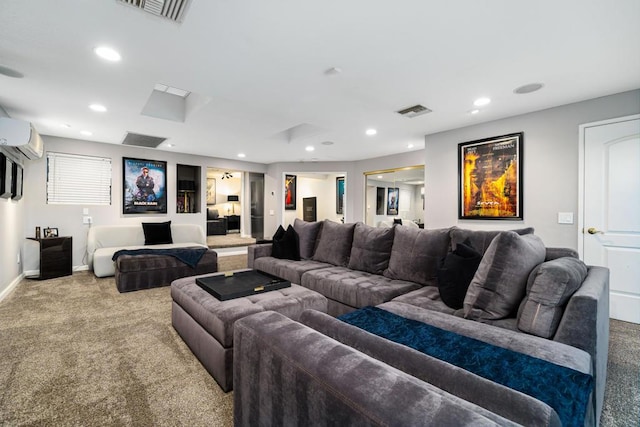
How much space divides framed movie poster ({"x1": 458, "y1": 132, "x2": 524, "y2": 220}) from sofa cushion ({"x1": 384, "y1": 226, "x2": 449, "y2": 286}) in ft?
5.64

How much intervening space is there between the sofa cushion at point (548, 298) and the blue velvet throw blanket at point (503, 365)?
0.32 m

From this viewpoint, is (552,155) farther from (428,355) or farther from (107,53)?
(107,53)

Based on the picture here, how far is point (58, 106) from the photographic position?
3.53m

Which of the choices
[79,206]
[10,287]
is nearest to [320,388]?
[10,287]

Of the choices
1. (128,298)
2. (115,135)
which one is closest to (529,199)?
(128,298)

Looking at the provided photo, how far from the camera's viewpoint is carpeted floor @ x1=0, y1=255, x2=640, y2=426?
1.61 m

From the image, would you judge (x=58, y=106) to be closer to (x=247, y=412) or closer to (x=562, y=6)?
(x=247, y=412)

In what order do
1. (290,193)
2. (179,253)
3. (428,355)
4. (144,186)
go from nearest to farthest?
(428,355) → (179,253) → (144,186) → (290,193)

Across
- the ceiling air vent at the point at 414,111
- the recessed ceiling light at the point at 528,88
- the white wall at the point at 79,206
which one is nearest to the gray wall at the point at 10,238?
the white wall at the point at 79,206

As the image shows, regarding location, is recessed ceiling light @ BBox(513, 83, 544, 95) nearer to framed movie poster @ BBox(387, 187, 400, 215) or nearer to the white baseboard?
framed movie poster @ BBox(387, 187, 400, 215)

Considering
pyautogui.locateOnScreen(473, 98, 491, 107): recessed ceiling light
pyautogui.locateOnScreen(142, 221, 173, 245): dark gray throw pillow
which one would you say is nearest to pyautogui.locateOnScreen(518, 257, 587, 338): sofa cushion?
pyautogui.locateOnScreen(473, 98, 491, 107): recessed ceiling light

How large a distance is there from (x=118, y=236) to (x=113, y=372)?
412cm

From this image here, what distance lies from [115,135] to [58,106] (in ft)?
4.62

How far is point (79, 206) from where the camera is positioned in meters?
5.29
